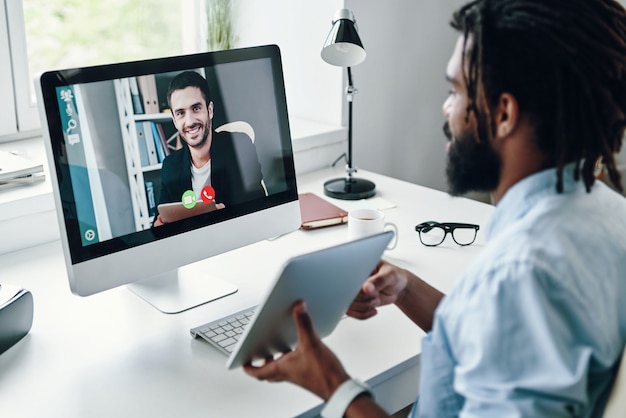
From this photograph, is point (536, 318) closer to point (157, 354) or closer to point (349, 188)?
point (157, 354)

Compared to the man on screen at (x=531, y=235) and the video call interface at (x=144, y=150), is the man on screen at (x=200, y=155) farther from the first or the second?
the man on screen at (x=531, y=235)

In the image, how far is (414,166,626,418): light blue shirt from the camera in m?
0.80

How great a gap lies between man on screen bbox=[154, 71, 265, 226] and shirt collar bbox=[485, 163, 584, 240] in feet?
1.92

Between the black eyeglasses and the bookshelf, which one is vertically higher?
the bookshelf

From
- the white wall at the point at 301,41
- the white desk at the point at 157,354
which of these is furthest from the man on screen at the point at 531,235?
the white wall at the point at 301,41

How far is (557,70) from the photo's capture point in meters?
0.87

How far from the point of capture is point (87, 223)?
118 cm

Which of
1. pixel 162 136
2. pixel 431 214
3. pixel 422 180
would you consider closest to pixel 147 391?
pixel 162 136

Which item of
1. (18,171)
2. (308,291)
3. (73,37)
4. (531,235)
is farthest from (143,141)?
(73,37)

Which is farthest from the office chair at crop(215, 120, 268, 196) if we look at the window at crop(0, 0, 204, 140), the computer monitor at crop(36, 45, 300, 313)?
the window at crop(0, 0, 204, 140)

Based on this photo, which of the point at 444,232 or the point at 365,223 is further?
the point at 444,232

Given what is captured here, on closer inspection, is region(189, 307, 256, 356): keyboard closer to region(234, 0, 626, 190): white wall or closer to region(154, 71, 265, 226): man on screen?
region(154, 71, 265, 226): man on screen

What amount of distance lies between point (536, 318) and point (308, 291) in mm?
320

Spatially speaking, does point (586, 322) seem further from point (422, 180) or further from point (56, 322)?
point (422, 180)
